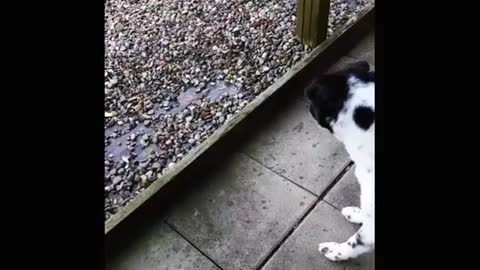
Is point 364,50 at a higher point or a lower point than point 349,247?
higher

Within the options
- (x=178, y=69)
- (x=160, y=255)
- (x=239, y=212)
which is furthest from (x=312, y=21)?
(x=160, y=255)

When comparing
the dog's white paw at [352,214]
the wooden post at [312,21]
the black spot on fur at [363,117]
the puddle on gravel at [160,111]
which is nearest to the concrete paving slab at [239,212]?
the dog's white paw at [352,214]

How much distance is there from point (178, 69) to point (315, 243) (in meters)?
1.16

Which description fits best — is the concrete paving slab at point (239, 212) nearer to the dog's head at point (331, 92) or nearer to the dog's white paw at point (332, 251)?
the dog's white paw at point (332, 251)

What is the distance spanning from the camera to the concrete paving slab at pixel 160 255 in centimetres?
182

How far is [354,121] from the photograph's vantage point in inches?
68.2

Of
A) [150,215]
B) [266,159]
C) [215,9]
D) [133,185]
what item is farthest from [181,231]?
[215,9]

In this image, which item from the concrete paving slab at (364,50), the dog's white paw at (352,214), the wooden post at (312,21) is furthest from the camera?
the concrete paving slab at (364,50)

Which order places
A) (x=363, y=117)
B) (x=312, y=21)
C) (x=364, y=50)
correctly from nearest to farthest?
(x=363, y=117) < (x=312, y=21) < (x=364, y=50)

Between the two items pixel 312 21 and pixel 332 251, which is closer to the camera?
pixel 332 251

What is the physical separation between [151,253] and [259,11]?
Answer: 162 cm

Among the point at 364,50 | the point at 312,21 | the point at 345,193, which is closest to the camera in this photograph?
the point at 345,193

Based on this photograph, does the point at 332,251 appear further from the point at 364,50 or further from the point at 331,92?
the point at 364,50

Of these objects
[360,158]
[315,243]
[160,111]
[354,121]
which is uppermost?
[354,121]
